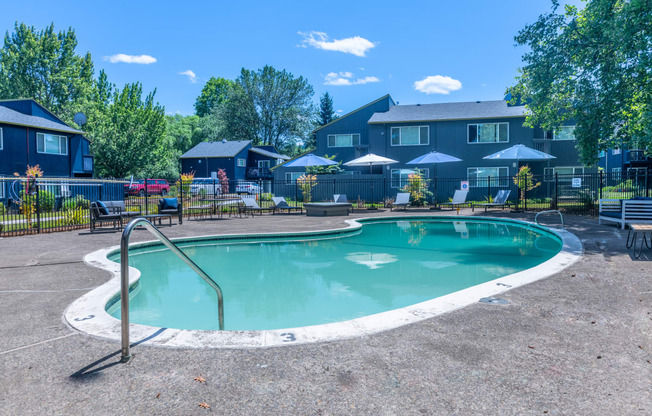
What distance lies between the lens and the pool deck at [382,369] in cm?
222

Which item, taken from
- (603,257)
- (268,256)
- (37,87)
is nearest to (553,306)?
(603,257)

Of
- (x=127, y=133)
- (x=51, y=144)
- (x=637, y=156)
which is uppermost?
(x=127, y=133)

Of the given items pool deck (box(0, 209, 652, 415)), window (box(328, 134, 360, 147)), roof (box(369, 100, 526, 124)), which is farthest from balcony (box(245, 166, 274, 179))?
pool deck (box(0, 209, 652, 415))

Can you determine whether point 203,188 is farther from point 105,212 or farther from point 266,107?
point 266,107

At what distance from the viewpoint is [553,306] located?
4004mm

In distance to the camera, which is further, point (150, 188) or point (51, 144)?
point (150, 188)

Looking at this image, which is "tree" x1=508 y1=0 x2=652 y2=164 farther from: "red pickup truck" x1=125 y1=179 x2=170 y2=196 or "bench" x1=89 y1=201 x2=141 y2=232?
"red pickup truck" x1=125 y1=179 x2=170 y2=196

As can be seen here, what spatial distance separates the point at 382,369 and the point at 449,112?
25656 mm

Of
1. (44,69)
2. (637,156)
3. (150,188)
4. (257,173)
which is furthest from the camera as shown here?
(257,173)

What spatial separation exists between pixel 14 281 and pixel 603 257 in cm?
921

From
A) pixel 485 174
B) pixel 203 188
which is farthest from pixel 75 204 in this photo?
pixel 485 174

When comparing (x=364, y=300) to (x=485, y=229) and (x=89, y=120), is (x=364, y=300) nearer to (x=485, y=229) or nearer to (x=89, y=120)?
(x=485, y=229)

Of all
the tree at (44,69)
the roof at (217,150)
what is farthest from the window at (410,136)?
the tree at (44,69)

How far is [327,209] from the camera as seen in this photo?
16.5 metres
